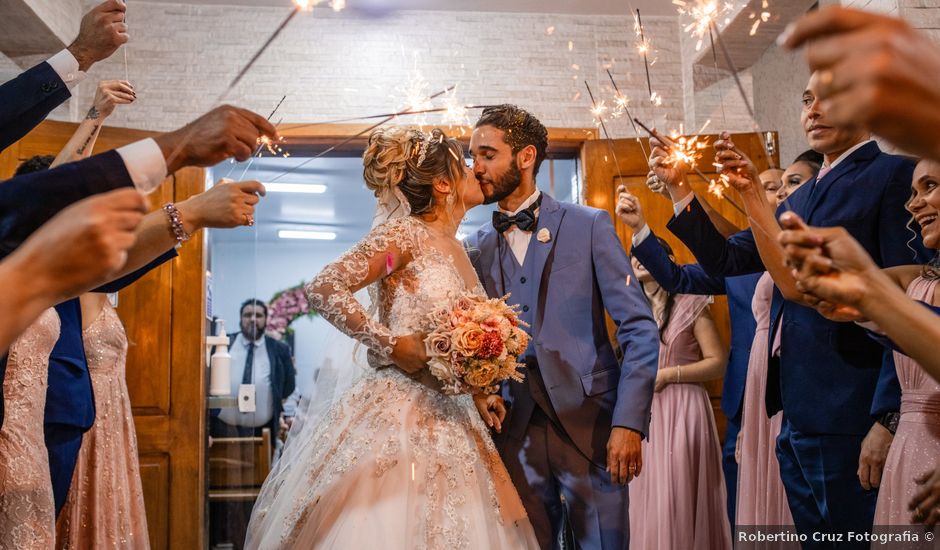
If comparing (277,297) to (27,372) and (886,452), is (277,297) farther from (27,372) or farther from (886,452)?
(886,452)

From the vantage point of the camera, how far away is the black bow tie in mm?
2967

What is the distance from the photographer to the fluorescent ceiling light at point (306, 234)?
10474 millimetres

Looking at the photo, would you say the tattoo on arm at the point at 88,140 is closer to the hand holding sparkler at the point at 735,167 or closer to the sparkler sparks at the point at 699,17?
the hand holding sparkler at the point at 735,167

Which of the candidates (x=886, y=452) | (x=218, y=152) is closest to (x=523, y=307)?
(x=886, y=452)

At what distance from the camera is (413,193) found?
8.94 feet

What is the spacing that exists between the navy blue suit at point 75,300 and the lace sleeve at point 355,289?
1.53 feet

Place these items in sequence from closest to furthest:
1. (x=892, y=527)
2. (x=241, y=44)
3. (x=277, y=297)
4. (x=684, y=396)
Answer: (x=892, y=527) → (x=684, y=396) → (x=241, y=44) → (x=277, y=297)

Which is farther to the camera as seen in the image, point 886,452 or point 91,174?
point 886,452

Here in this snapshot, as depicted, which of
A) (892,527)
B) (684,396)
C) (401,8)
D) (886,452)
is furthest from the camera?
(401,8)

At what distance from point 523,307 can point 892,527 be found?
1306 mm

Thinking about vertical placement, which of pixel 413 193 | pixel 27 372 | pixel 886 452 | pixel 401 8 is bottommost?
pixel 886 452

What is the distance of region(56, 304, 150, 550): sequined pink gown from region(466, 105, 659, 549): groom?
1.66 metres

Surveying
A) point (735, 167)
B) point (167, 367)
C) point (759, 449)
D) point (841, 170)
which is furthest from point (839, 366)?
point (167, 367)

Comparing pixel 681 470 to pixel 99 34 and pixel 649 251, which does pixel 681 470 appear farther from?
pixel 99 34
